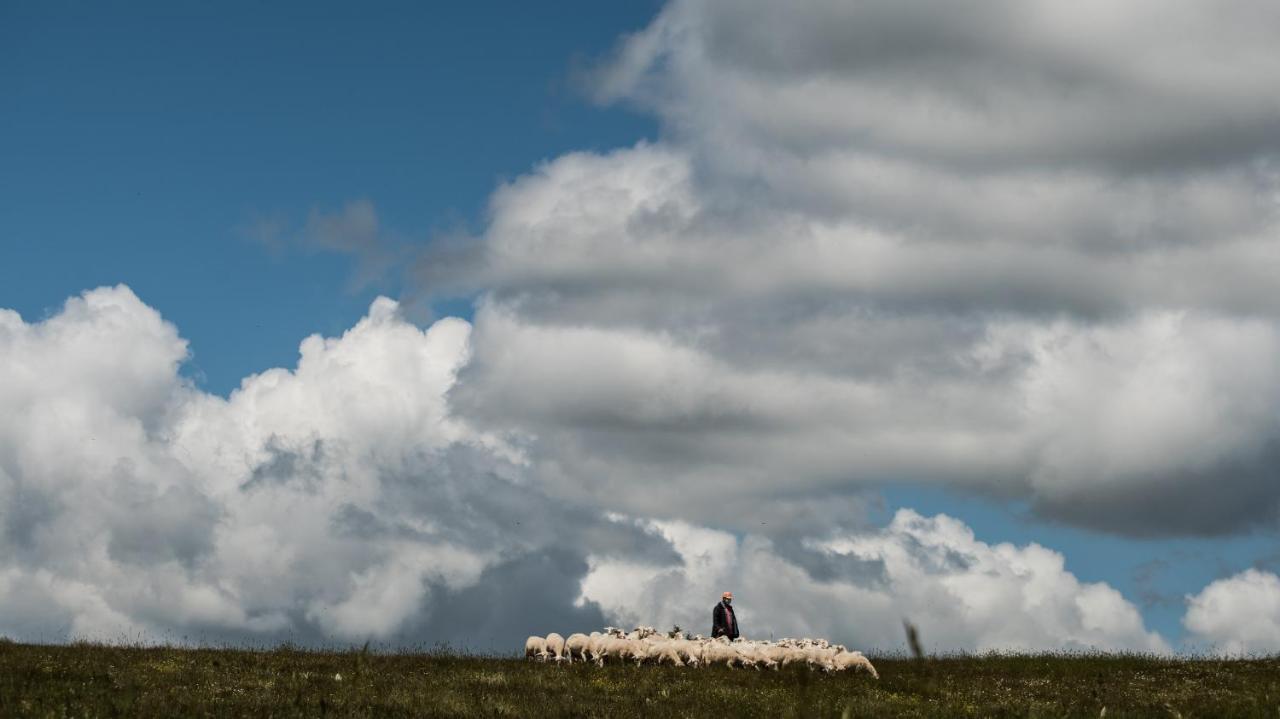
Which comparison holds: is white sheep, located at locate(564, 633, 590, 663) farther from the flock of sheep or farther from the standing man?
the standing man

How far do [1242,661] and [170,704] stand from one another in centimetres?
2929

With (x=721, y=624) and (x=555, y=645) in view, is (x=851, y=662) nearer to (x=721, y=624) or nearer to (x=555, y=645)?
(x=721, y=624)

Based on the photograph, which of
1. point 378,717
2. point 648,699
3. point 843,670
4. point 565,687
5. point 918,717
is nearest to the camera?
point 378,717

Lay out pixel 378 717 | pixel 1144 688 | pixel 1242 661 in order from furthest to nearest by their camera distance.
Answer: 1. pixel 1242 661
2. pixel 1144 688
3. pixel 378 717

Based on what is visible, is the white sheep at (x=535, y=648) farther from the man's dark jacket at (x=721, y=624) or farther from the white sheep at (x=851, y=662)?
the white sheep at (x=851, y=662)

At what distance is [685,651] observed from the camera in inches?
1230

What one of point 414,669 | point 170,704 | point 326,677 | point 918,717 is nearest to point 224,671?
point 326,677

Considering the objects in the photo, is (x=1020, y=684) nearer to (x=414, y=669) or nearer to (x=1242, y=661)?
(x=1242, y=661)

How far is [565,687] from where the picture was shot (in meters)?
24.7

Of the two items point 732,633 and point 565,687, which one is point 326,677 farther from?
point 732,633

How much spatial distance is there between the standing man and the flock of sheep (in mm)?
1544

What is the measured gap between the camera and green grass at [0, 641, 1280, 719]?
1967 centimetres

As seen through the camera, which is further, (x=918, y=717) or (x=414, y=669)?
(x=414, y=669)

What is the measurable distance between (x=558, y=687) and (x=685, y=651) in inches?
285
